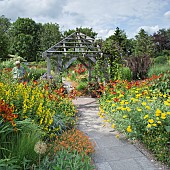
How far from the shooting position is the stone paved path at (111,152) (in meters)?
2.64

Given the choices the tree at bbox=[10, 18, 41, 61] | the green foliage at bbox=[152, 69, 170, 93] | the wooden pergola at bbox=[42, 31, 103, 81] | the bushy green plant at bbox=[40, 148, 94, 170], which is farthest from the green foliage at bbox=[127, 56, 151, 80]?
the tree at bbox=[10, 18, 41, 61]

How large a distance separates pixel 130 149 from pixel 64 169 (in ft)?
4.41

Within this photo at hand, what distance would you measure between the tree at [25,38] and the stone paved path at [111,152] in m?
27.5

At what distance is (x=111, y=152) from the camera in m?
3.01

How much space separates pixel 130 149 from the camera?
122 inches

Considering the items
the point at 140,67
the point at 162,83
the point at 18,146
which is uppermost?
the point at 140,67

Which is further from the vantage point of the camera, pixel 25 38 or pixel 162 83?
pixel 25 38

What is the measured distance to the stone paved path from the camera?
264 centimetres

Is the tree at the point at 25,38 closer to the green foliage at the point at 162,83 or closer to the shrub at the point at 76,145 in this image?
the green foliage at the point at 162,83

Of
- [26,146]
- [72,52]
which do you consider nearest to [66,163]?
[26,146]

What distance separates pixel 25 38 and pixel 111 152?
32.2 metres

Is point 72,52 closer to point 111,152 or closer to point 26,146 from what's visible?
point 111,152

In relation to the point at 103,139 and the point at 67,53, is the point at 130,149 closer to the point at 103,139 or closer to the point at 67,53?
the point at 103,139

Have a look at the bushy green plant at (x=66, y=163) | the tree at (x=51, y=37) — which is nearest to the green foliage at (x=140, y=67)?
the bushy green plant at (x=66, y=163)
